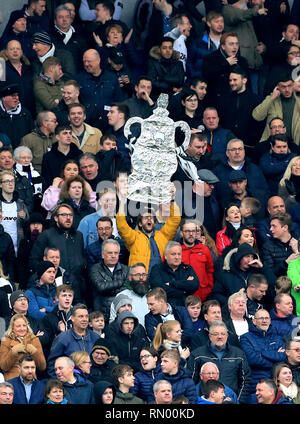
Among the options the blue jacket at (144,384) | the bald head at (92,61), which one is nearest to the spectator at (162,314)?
the blue jacket at (144,384)

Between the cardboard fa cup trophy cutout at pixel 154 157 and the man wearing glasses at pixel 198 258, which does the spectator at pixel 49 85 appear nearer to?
the cardboard fa cup trophy cutout at pixel 154 157

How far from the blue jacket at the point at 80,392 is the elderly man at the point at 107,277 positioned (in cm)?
181

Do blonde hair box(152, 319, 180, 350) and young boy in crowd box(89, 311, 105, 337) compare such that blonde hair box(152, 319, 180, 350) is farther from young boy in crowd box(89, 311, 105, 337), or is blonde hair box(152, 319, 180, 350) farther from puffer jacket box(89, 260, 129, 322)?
puffer jacket box(89, 260, 129, 322)

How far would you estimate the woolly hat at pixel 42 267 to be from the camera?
66.6 ft

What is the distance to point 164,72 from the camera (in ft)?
81.3

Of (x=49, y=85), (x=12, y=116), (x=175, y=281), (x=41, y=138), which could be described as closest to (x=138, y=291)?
(x=175, y=281)

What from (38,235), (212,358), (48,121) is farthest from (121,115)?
(212,358)

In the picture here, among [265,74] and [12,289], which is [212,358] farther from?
[265,74]

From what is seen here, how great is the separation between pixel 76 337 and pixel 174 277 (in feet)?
5.78

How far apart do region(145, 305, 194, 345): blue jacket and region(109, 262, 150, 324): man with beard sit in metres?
0.18

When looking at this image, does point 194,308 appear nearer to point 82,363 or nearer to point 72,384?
point 82,363

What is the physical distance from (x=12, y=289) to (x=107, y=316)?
1.11 meters

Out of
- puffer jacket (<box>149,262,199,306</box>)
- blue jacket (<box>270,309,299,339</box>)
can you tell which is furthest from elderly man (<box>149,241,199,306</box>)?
blue jacket (<box>270,309,299,339</box>)

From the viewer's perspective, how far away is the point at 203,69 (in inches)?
986
